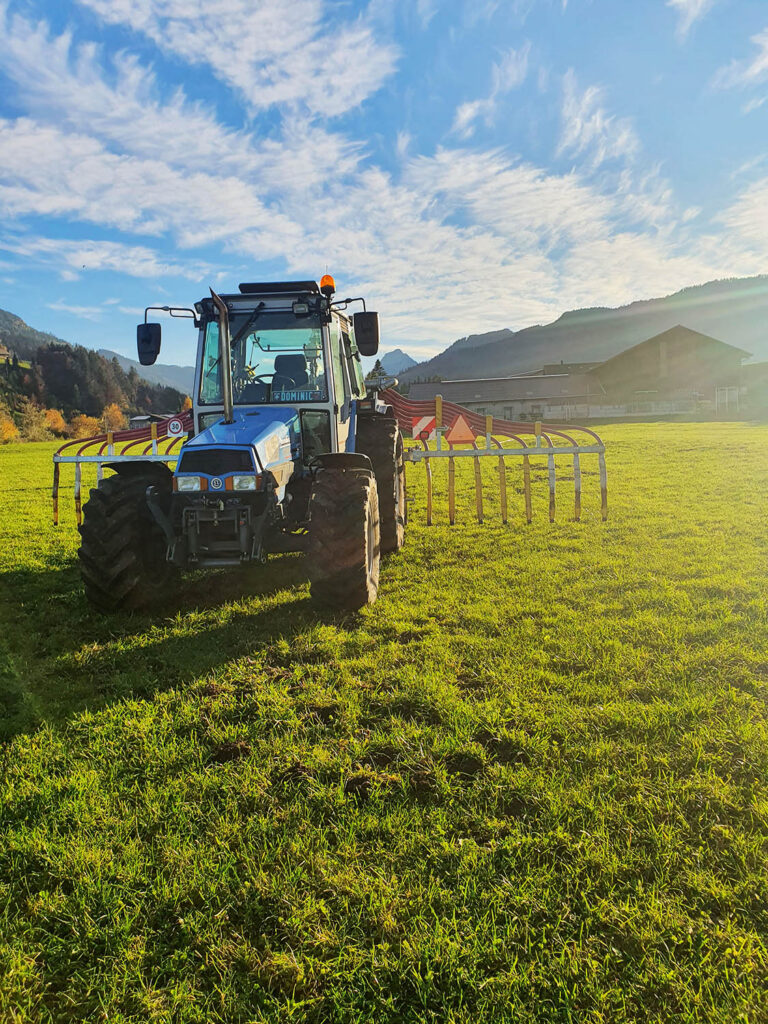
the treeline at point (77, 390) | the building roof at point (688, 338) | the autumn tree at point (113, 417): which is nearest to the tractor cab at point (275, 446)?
the building roof at point (688, 338)

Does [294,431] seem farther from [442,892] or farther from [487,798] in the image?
[442,892]

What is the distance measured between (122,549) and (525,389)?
178ft

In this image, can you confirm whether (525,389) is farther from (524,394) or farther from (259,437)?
(259,437)

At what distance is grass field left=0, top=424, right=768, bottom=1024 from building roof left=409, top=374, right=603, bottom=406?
51673 mm

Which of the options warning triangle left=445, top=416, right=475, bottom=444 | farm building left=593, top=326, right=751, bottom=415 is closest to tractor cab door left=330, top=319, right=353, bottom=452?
warning triangle left=445, top=416, right=475, bottom=444

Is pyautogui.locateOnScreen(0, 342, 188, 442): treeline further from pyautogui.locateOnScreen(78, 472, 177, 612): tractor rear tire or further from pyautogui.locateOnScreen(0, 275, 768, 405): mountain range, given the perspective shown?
pyautogui.locateOnScreen(78, 472, 177, 612): tractor rear tire

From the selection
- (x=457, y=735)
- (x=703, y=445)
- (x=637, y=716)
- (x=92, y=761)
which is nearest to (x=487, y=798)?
(x=457, y=735)

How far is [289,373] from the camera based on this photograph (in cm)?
596

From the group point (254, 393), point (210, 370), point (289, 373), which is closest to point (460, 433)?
point (289, 373)

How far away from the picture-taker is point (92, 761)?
119 inches

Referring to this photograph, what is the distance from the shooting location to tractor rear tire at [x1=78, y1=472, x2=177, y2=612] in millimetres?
4867

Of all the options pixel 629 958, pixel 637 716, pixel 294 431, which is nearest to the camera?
Result: pixel 629 958

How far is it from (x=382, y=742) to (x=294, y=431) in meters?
3.47

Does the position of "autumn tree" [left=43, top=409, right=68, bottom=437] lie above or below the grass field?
above
